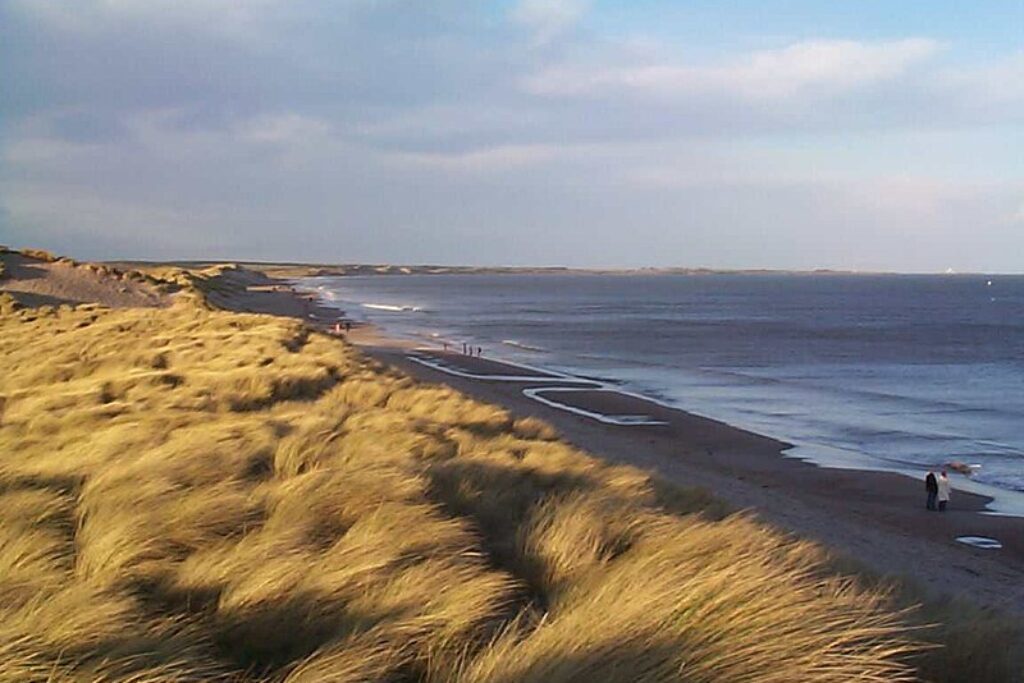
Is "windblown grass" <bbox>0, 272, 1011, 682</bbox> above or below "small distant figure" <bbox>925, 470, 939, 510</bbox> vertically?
above

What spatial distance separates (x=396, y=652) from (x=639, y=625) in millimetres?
902

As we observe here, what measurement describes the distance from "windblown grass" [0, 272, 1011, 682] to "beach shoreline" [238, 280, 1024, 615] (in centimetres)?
216

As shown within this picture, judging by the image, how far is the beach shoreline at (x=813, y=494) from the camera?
1208 centimetres

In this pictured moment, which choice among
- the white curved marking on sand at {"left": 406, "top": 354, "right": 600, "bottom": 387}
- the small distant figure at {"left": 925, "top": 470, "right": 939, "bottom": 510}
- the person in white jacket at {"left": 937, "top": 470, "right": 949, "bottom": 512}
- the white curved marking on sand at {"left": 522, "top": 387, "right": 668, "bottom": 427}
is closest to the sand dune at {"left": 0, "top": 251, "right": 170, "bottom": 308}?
the white curved marking on sand at {"left": 406, "top": 354, "right": 600, "bottom": 387}

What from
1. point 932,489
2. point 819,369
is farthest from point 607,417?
point 819,369

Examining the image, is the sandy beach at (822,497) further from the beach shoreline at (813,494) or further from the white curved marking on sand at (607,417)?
the white curved marking on sand at (607,417)

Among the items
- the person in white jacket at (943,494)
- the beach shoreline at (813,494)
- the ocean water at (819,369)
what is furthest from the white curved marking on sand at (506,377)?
the person in white jacket at (943,494)

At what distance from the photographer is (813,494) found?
17.5m

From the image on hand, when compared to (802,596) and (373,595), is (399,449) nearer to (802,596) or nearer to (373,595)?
(373,595)

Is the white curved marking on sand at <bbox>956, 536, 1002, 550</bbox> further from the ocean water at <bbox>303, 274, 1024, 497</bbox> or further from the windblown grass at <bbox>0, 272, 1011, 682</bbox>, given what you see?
the windblown grass at <bbox>0, 272, 1011, 682</bbox>

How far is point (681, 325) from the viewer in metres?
75.0

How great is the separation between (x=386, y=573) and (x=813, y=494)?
14.4 metres

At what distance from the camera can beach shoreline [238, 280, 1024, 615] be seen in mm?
12078

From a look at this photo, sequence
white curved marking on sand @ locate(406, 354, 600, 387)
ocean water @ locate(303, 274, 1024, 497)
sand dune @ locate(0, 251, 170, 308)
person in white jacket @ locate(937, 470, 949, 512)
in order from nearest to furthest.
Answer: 1. person in white jacket @ locate(937, 470, 949, 512)
2. ocean water @ locate(303, 274, 1024, 497)
3. white curved marking on sand @ locate(406, 354, 600, 387)
4. sand dune @ locate(0, 251, 170, 308)
